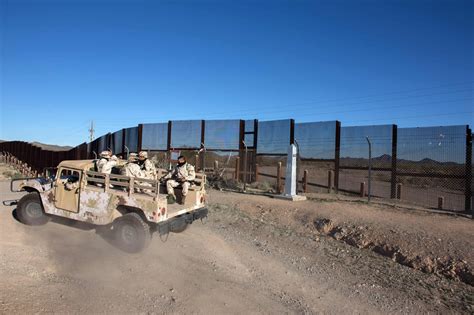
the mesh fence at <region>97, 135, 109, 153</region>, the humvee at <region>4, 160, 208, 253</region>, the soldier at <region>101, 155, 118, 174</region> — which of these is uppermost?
the mesh fence at <region>97, 135, 109, 153</region>

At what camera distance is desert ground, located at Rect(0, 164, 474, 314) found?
193 inches

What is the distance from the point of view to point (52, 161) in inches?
1244

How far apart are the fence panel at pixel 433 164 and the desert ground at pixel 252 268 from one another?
303cm

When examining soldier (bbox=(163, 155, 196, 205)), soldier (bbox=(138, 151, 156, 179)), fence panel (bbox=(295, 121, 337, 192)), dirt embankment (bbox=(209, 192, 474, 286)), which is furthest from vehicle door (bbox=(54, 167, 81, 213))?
fence panel (bbox=(295, 121, 337, 192))

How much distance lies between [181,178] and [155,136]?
15.5 metres

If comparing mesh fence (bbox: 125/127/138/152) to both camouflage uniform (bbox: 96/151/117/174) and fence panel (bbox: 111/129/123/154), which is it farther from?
camouflage uniform (bbox: 96/151/117/174)

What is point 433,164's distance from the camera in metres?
13.3

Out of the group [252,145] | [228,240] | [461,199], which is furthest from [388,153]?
[228,240]

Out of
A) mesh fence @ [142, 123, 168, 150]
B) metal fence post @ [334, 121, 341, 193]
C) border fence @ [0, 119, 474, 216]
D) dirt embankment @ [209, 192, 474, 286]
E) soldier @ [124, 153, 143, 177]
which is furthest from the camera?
mesh fence @ [142, 123, 168, 150]

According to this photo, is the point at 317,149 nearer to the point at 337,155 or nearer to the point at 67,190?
the point at 337,155

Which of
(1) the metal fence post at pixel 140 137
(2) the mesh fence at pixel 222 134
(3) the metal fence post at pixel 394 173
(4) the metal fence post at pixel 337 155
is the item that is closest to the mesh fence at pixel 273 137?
(2) the mesh fence at pixel 222 134

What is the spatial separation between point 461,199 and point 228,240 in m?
9.28

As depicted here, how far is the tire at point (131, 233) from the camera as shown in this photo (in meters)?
6.64

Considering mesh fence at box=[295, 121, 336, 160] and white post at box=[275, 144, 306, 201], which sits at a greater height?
mesh fence at box=[295, 121, 336, 160]
